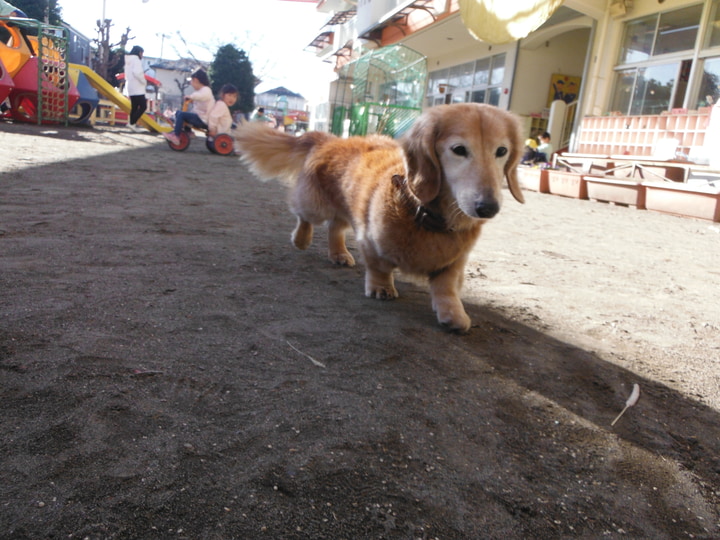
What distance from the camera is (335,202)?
295 centimetres

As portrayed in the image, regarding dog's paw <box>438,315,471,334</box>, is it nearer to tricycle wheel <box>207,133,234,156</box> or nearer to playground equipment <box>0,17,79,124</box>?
tricycle wheel <box>207,133,234,156</box>

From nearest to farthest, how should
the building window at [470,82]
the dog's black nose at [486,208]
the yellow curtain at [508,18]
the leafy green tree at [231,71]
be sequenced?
the dog's black nose at [486,208]
the yellow curtain at [508,18]
the building window at [470,82]
the leafy green tree at [231,71]

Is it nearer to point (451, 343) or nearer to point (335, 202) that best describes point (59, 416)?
point (451, 343)

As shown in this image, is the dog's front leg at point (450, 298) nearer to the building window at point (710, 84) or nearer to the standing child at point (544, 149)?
the building window at point (710, 84)

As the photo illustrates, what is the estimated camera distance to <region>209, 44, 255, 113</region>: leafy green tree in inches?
970

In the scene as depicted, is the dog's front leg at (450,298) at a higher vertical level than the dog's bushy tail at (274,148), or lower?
lower

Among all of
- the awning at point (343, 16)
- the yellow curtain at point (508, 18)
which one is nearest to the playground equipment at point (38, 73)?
the yellow curtain at point (508, 18)

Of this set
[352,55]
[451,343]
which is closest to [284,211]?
[451,343]

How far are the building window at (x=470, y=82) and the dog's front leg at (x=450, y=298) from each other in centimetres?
1382

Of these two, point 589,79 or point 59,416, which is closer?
point 59,416

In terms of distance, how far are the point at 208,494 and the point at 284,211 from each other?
384 centimetres

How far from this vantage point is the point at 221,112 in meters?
9.51

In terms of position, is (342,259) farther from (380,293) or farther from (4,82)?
(4,82)

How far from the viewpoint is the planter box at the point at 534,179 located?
945cm
